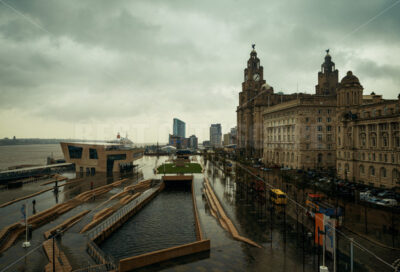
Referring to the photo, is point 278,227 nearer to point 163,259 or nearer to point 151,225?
point 163,259

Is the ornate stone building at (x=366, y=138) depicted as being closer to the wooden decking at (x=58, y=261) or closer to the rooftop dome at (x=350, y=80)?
the rooftop dome at (x=350, y=80)

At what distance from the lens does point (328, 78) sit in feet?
322

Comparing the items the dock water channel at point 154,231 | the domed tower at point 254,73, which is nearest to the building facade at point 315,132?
the dock water channel at point 154,231

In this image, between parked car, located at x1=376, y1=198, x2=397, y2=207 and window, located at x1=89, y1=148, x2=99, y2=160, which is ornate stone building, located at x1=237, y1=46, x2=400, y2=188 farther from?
window, located at x1=89, y1=148, x2=99, y2=160

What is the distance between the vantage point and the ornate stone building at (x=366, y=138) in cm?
3725

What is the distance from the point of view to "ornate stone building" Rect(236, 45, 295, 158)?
9481 cm

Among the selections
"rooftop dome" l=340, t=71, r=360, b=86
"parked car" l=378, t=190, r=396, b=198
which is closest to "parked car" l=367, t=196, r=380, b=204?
"parked car" l=378, t=190, r=396, b=198

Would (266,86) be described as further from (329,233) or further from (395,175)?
(329,233)

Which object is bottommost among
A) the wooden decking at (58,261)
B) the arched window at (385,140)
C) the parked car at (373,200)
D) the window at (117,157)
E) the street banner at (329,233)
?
the wooden decking at (58,261)

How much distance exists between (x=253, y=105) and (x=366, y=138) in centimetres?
6129

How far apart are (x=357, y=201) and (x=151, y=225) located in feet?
91.7

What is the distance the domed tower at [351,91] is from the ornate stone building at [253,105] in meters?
43.5

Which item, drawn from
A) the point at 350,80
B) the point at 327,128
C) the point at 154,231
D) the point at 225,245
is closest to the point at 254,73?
the point at 327,128

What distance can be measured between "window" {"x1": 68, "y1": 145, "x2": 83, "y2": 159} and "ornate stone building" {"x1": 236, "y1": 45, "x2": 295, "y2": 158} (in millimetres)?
64666
